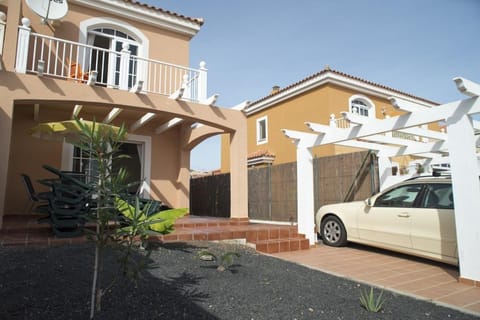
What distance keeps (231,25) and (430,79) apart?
623 centimetres

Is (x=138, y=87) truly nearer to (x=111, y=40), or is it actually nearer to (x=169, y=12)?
(x=111, y=40)

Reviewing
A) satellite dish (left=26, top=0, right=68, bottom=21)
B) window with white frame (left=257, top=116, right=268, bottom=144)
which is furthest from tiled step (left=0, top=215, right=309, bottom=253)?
window with white frame (left=257, top=116, right=268, bottom=144)

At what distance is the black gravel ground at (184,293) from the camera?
8.27 ft

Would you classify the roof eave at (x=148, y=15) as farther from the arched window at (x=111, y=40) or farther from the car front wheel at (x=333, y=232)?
the car front wheel at (x=333, y=232)

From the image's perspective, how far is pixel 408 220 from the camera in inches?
208

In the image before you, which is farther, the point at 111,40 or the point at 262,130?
the point at 262,130

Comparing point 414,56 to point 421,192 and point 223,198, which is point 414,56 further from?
point 223,198

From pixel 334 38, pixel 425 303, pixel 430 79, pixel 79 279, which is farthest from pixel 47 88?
pixel 430 79

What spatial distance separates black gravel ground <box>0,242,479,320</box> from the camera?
252cm

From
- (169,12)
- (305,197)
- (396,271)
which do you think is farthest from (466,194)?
→ (169,12)

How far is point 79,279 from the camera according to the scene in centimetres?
308

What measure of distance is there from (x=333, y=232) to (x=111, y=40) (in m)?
8.15

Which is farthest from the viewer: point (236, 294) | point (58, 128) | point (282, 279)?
point (58, 128)

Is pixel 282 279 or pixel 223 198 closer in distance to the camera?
pixel 282 279
